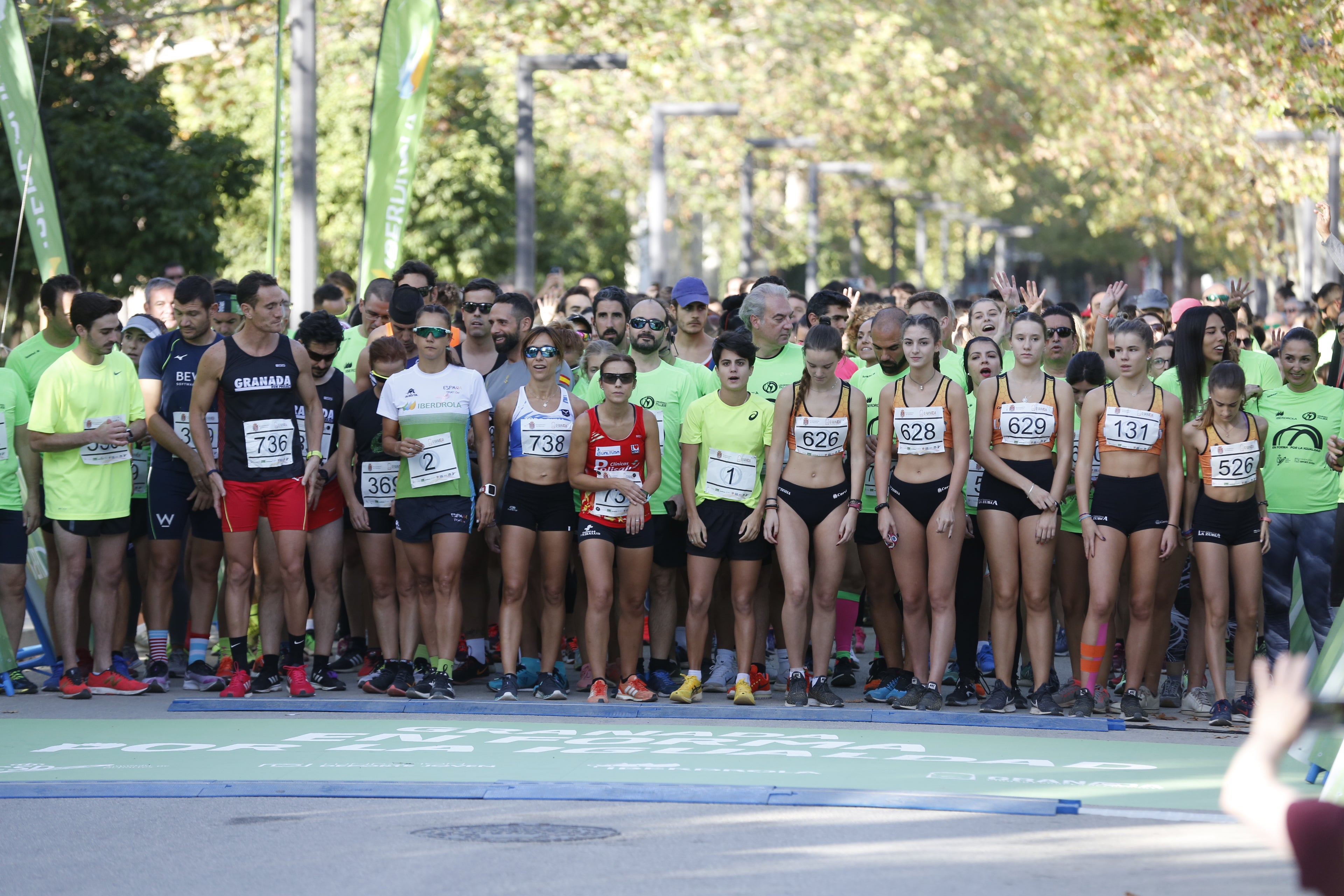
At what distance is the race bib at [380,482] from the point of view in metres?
10.5

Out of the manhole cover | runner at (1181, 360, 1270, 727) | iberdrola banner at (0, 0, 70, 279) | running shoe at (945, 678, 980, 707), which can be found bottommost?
running shoe at (945, 678, 980, 707)

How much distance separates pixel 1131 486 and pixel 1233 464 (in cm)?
53

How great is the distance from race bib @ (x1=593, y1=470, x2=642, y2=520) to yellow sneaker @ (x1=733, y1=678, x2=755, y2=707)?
1.10 meters

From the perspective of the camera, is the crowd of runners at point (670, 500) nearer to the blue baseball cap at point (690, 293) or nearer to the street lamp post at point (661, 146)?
the blue baseball cap at point (690, 293)

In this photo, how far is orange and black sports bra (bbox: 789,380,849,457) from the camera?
9945 millimetres

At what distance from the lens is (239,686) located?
1020cm

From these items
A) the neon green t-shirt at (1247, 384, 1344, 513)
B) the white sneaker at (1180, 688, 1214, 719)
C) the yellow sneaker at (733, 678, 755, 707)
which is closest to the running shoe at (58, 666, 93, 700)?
the yellow sneaker at (733, 678, 755, 707)

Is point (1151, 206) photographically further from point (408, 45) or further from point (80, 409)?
point (80, 409)

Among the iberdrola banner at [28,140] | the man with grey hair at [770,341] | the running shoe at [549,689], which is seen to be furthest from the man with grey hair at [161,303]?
the man with grey hair at [770,341]

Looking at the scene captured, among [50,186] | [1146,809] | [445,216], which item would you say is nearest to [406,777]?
[1146,809]

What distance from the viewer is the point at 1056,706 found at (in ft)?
32.1

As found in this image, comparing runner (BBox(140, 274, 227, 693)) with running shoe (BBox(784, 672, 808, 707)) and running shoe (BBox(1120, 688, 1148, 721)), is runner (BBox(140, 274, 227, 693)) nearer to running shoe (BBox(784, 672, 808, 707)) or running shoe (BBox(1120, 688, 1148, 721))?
running shoe (BBox(784, 672, 808, 707))

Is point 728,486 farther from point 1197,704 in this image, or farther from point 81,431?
point 81,431

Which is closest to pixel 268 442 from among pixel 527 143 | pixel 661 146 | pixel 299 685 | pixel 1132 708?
pixel 299 685
